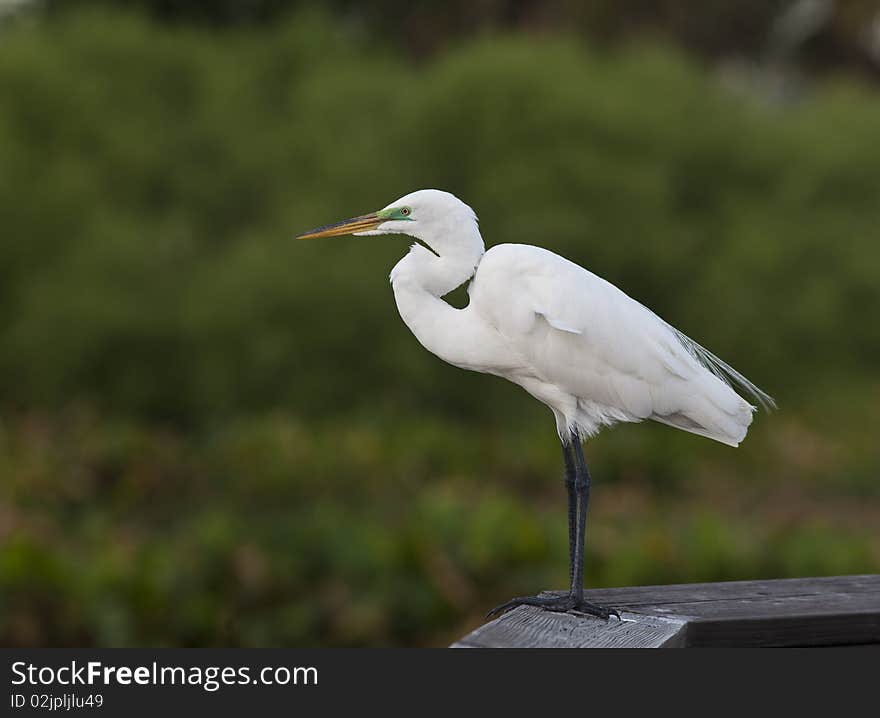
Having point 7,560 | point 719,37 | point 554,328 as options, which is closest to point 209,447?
point 7,560

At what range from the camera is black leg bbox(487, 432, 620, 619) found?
231 centimetres

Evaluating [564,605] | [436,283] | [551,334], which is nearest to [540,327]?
[551,334]

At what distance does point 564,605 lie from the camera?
2.33m

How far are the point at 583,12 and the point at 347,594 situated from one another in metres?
8.43

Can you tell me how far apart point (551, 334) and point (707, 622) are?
20.8 inches

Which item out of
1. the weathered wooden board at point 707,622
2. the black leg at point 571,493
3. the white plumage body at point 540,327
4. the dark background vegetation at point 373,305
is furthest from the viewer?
the dark background vegetation at point 373,305

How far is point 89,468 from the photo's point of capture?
275 inches

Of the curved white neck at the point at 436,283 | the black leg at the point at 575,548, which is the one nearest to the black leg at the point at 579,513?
the black leg at the point at 575,548

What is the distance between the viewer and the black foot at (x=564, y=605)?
226 centimetres

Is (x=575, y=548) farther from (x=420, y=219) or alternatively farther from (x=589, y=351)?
(x=420, y=219)

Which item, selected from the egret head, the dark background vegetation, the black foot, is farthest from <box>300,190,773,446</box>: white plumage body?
the dark background vegetation

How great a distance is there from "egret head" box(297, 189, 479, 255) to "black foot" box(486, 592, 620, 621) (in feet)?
2.13

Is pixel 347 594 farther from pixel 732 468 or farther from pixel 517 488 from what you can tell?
pixel 732 468

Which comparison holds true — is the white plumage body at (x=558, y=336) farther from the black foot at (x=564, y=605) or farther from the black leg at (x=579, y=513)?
the black foot at (x=564, y=605)
